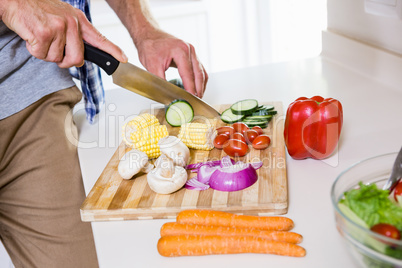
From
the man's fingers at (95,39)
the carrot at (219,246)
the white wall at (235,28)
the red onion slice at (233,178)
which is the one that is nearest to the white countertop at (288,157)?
the carrot at (219,246)

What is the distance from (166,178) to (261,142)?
35cm

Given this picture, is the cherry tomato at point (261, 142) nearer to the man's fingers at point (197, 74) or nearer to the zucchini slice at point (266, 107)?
the zucchini slice at point (266, 107)

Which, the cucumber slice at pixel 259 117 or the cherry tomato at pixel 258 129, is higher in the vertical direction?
the cherry tomato at pixel 258 129

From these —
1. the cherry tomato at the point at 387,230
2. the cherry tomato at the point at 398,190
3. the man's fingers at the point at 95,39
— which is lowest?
the cherry tomato at the point at 398,190

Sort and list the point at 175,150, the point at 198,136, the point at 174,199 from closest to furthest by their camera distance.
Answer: the point at 174,199 → the point at 175,150 → the point at 198,136

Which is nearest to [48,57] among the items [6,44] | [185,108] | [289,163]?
[6,44]

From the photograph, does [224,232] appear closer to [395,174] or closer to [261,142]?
[395,174]

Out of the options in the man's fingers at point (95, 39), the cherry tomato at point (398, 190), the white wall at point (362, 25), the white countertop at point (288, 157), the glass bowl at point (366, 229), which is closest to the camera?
the glass bowl at point (366, 229)

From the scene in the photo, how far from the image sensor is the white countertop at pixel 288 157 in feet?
3.08

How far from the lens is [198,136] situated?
140 centimetres

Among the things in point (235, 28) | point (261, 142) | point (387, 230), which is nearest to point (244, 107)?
point (261, 142)

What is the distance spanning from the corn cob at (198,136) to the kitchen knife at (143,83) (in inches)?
9.0

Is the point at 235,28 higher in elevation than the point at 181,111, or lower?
lower

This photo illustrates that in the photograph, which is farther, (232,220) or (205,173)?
(205,173)
